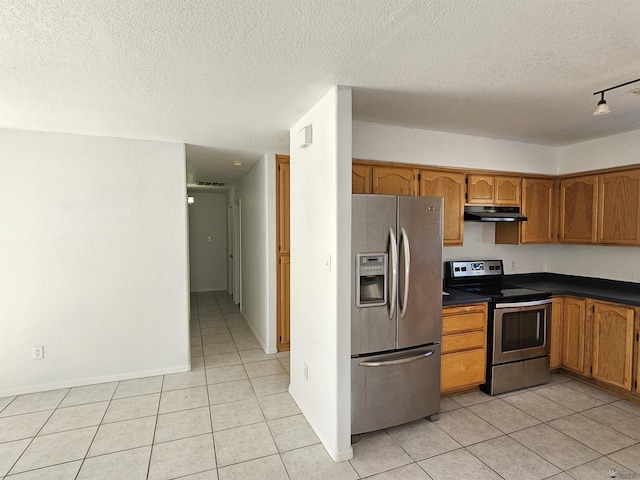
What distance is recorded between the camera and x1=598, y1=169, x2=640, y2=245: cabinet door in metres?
3.25

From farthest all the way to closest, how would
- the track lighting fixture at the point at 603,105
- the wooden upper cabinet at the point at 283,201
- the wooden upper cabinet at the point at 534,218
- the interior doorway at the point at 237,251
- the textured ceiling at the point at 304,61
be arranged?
1. the interior doorway at the point at 237,251
2. the wooden upper cabinet at the point at 283,201
3. the wooden upper cabinet at the point at 534,218
4. the track lighting fixture at the point at 603,105
5. the textured ceiling at the point at 304,61

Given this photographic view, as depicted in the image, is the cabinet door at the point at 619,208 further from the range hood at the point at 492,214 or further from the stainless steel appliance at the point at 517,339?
the stainless steel appliance at the point at 517,339

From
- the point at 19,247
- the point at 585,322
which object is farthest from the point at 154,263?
the point at 585,322

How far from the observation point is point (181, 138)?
3445 mm

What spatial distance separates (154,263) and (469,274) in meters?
3.42

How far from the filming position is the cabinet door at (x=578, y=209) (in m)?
3.61

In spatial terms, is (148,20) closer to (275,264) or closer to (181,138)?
(181,138)

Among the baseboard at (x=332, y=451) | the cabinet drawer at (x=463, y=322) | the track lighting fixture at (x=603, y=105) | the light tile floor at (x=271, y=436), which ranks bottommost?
the light tile floor at (x=271, y=436)

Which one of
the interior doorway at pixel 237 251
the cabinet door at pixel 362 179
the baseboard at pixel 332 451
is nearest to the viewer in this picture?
the baseboard at pixel 332 451

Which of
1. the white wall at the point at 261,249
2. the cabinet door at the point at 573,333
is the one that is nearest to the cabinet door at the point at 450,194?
the cabinet door at the point at 573,333

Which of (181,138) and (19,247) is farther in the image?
(181,138)

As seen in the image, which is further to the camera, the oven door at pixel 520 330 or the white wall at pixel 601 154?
the white wall at pixel 601 154

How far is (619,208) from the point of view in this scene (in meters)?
3.38

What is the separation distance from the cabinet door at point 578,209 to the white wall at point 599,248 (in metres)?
0.16
